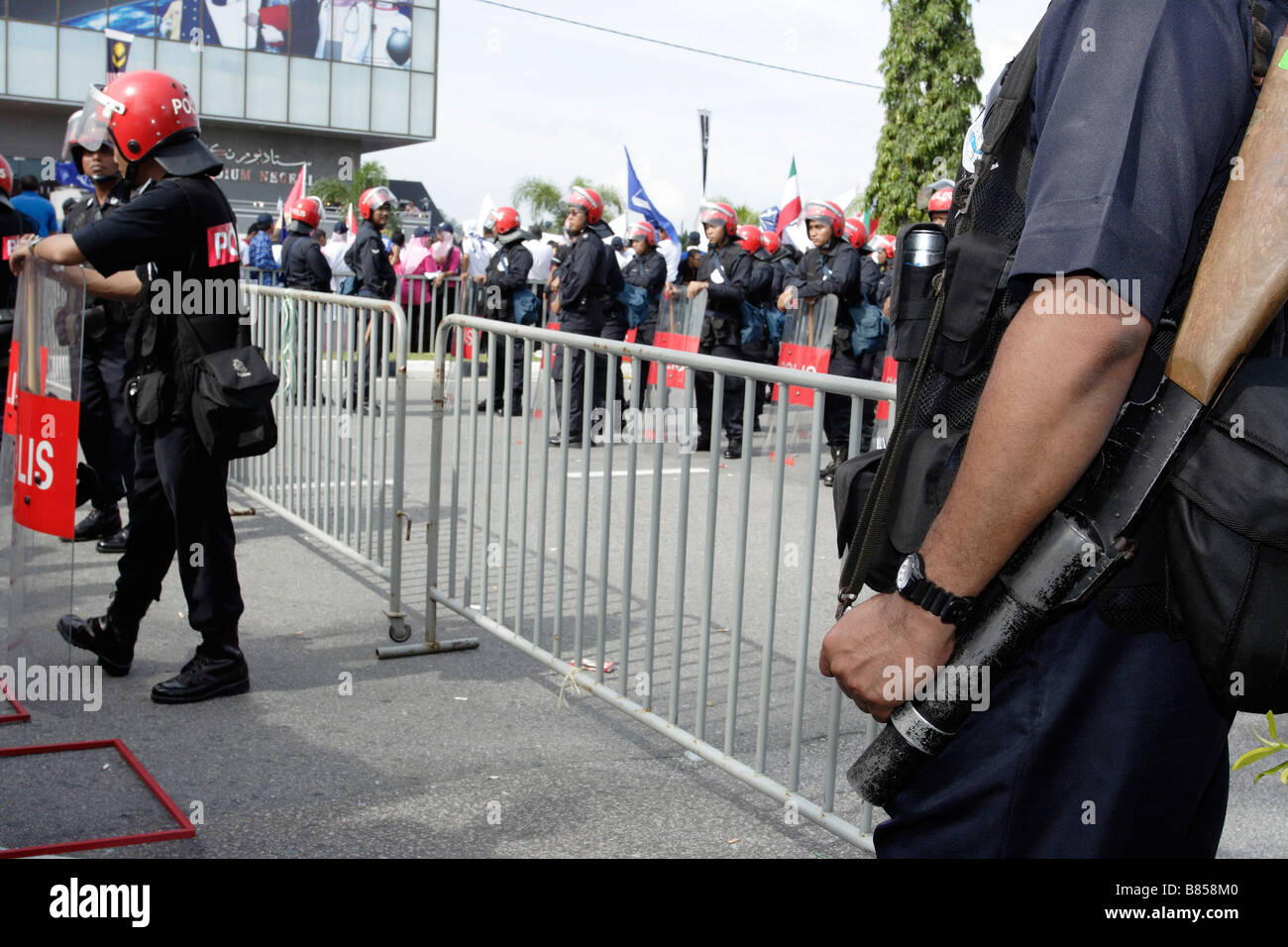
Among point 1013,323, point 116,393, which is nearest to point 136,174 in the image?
point 116,393

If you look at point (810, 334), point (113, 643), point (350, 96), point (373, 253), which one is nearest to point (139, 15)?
point (350, 96)

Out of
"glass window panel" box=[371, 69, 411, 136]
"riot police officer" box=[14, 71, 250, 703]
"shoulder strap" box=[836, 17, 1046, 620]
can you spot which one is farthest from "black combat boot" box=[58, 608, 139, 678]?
"glass window panel" box=[371, 69, 411, 136]

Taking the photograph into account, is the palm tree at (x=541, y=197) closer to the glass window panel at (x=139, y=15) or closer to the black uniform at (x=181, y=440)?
the glass window panel at (x=139, y=15)

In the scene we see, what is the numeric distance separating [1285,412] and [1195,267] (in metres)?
0.21

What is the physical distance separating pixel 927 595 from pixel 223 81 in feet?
159

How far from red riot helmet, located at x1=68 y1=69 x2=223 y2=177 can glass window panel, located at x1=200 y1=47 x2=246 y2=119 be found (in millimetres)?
44082

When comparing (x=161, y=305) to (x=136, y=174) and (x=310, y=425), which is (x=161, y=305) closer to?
(x=136, y=174)

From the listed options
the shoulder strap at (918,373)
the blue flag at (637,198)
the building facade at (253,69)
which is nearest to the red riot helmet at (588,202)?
the blue flag at (637,198)

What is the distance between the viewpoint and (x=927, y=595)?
1.55 metres

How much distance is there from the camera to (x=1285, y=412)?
4.58 feet

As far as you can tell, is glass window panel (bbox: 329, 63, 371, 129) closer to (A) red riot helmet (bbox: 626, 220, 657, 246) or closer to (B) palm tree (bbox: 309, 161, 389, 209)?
(B) palm tree (bbox: 309, 161, 389, 209)

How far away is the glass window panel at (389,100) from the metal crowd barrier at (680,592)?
148ft
